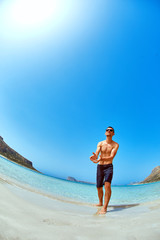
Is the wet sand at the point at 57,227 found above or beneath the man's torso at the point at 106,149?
beneath

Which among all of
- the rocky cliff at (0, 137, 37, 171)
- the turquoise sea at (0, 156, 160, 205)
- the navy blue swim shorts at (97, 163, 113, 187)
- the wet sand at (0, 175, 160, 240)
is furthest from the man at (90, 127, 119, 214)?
the rocky cliff at (0, 137, 37, 171)

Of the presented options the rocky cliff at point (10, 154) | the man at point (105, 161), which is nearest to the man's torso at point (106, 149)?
the man at point (105, 161)

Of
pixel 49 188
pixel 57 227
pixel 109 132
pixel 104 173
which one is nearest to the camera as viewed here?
pixel 57 227

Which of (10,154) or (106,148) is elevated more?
(106,148)

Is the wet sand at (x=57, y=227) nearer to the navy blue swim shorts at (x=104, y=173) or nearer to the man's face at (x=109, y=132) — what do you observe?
the navy blue swim shorts at (x=104, y=173)

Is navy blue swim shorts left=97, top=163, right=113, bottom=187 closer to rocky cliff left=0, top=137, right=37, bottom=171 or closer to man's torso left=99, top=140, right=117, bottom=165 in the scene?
man's torso left=99, top=140, right=117, bottom=165

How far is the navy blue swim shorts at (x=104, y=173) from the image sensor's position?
5.27 feet

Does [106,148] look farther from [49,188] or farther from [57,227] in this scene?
[49,188]

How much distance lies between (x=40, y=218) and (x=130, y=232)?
619 mm

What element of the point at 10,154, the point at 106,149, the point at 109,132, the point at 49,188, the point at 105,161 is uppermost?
the point at 109,132

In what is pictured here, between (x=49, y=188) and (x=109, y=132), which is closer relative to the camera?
(x=109, y=132)

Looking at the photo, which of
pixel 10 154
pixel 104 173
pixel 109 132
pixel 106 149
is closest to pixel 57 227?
pixel 104 173

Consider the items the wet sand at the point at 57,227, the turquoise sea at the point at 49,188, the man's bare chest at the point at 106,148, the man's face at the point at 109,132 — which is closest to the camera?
the wet sand at the point at 57,227

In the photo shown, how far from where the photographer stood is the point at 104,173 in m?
1.65
